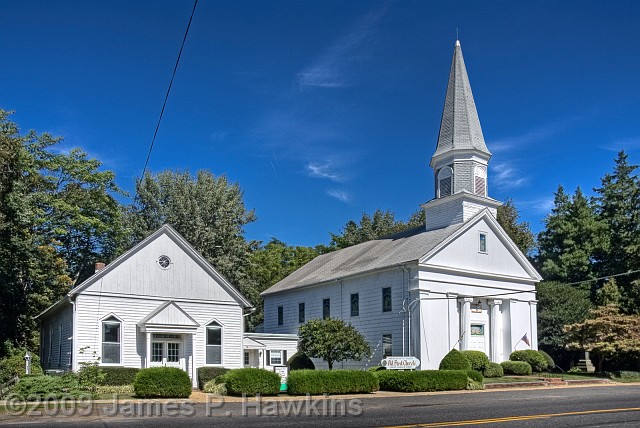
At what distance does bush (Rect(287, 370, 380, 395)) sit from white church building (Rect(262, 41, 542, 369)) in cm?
886

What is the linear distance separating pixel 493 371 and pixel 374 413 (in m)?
20.1

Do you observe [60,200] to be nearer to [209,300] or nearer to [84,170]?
[84,170]

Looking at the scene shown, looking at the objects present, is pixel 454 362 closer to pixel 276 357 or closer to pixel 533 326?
pixel 533 326

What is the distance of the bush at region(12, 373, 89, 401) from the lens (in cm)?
2272

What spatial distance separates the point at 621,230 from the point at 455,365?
1188 inches

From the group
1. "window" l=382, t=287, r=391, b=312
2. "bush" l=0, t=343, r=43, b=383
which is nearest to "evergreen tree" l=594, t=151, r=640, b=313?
"window" l=382, t=287, r=391, b=312

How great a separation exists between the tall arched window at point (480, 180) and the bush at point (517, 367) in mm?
10454

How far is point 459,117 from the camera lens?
1737 inches

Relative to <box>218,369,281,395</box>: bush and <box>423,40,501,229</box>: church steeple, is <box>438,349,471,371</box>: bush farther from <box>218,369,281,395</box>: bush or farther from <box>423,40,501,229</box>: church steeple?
<box>218,369,281,395</box>: bush

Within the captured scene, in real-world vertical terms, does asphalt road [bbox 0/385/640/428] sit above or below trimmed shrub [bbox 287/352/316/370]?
above

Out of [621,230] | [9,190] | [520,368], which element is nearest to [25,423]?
[9,190]

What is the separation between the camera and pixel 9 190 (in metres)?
35.9

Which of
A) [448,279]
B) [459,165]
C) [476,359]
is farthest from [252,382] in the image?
[459,165]

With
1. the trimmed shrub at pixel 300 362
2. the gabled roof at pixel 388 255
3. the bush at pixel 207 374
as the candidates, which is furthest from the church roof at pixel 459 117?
the bush at pixel 207 374
